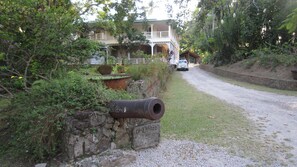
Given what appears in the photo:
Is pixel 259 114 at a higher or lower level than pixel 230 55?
lower

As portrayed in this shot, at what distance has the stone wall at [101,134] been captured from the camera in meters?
3.42

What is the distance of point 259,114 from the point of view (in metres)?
6.50

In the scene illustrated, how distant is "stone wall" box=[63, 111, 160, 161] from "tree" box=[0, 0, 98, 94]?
1.86 meters

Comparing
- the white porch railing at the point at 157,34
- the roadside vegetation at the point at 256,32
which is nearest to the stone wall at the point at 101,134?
the roadside vegetation at the point at 256,32

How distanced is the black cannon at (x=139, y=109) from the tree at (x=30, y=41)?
6.96 feet

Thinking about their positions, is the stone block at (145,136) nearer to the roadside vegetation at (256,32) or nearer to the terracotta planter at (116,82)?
the terracotta planter at (116,82)

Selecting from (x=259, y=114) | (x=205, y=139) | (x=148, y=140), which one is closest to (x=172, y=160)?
(x=148, y=140)

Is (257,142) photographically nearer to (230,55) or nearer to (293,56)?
(293,56)


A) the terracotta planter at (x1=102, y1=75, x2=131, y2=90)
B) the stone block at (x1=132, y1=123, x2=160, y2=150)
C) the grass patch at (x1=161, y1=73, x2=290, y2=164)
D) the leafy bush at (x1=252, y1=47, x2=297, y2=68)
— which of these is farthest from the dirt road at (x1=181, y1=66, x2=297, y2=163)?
the leafy bush at (x1=252, y1=47, x2=297, y2=68)

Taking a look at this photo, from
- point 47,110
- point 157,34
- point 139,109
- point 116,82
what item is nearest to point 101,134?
point 139,109

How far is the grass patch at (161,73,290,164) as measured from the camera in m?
4.02

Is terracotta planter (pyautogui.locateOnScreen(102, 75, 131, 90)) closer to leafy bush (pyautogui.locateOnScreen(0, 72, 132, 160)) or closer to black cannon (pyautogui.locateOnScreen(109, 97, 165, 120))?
leafy bush (pyautogui.locateOnScreen(0, 72, 132, 160))

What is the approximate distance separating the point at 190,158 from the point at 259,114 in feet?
12.5

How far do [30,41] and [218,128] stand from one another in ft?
15.1
